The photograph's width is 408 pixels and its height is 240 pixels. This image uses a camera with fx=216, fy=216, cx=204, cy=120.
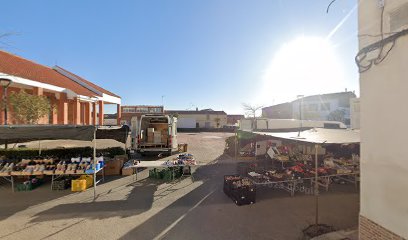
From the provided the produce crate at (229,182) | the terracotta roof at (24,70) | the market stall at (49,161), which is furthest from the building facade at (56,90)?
the produce crate at (229,182)

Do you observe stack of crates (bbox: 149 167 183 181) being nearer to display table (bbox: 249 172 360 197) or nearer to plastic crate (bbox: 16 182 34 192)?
display table (bbox: 249 172 360 197)

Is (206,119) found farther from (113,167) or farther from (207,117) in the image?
(113,167)

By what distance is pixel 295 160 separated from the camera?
1173 centimetres

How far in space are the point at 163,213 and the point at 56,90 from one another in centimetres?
1926

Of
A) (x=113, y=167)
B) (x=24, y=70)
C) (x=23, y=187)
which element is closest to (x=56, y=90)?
(x=24, y=70)

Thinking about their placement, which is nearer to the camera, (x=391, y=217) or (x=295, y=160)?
(x=391, y=217)

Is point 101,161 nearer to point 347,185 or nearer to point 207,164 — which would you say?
point 207,164

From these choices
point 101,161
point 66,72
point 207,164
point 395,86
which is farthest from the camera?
point 66,72

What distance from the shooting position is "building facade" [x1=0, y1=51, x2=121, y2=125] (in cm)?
1680

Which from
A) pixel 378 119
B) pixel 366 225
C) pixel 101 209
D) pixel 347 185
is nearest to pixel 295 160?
pixel 347 185

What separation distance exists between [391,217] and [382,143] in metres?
1.41

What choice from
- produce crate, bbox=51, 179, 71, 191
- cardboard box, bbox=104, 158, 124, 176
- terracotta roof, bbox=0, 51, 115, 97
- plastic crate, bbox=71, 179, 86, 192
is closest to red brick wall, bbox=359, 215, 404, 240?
plastic crate, bbox=71, 179, 86, 192

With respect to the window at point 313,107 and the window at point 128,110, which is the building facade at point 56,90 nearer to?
the window at point 128,110

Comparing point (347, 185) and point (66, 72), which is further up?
point (66, 72)
